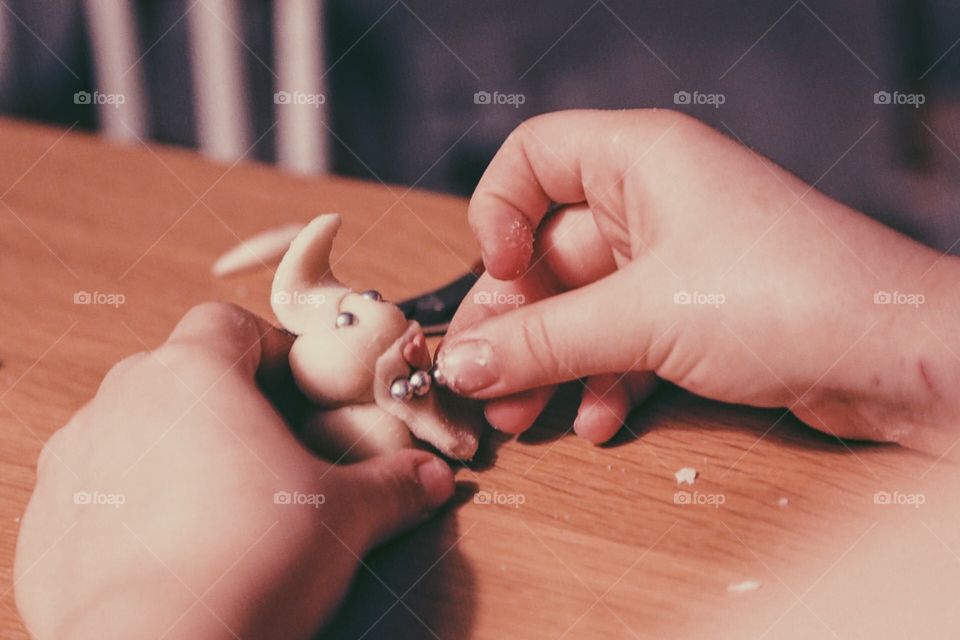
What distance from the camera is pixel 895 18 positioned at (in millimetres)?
1143

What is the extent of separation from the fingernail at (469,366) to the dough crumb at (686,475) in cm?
13

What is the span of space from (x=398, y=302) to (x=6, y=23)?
120cm

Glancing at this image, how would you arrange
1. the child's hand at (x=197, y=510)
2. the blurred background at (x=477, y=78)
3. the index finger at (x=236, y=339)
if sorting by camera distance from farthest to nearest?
the blurred background at (x=477, y=78), the index finger at (x=236, y=339), the child's hand at (x=197, y=510)

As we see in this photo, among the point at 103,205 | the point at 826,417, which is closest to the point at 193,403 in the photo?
the point at 826,417

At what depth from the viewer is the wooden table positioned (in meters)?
0.48

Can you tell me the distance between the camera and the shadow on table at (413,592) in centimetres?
47

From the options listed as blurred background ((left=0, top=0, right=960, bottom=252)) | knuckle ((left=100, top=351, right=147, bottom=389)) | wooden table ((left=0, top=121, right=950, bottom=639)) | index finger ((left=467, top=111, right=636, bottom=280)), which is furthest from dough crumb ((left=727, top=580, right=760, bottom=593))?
blurred background ((left=0, top=0, right=960, bottom=252))

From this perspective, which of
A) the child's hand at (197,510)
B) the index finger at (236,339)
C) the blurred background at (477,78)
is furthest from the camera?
the blurred background at (477,78)

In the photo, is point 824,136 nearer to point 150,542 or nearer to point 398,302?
point 398,302

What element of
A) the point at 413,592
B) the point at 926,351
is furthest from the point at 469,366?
the point at 926,351

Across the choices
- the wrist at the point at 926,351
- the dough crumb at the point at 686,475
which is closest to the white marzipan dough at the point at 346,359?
the dough crumb at the point at 686,475

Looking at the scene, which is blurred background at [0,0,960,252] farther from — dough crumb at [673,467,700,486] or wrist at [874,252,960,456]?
dough crumb at [673,467,700,486]

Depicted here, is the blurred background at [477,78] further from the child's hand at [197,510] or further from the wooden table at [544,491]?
the child's hand at [197,510]

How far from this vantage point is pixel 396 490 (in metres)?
0.51
